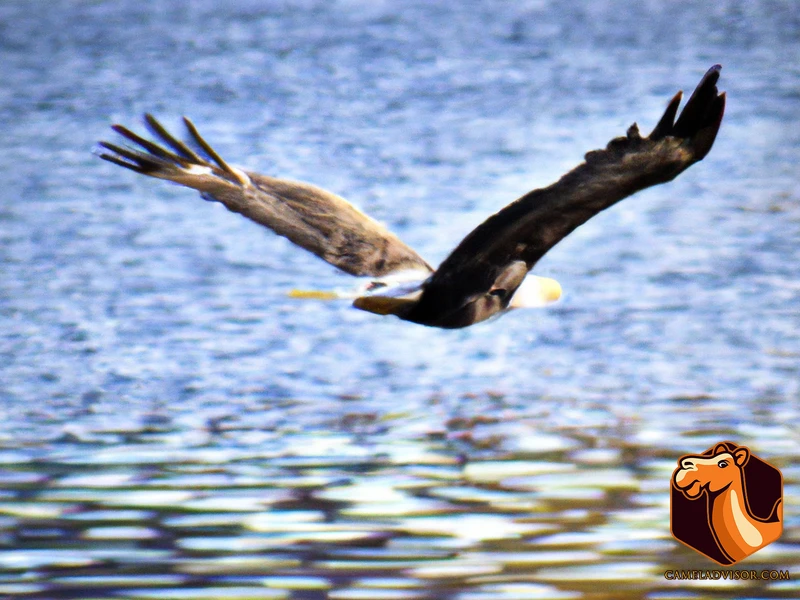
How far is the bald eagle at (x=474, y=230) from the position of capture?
4105 millimetres

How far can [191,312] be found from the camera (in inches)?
322

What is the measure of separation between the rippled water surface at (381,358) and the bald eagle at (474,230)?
0.90 metres

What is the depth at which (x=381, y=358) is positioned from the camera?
734 cm

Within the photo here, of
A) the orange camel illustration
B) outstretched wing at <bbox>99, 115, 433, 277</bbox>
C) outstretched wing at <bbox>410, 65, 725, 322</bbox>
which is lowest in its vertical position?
the orange camel illustration

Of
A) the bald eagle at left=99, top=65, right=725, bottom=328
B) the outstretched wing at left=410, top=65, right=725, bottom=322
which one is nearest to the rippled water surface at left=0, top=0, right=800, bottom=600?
the bald eagle at left=99, top=65, right=725, bottom=328

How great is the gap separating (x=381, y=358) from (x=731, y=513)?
2601 millimetres

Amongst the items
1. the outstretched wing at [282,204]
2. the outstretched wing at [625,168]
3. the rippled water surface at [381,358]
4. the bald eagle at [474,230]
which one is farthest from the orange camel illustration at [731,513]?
the outstretched wing at [625,168]

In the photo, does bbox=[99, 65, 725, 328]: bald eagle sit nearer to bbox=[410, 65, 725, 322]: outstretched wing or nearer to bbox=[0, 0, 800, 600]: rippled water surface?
bbox=[410, 65, 725, 322]: outstretched wing

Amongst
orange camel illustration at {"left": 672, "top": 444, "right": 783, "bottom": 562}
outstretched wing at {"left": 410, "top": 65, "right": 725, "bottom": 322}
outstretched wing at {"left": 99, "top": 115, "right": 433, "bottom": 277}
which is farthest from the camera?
orange camel illustration at {"left": 672, "top": 444, "right": 783, "bottom": 562}

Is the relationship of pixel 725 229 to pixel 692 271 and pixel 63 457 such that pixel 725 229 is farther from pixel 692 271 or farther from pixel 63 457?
pixel 63 457

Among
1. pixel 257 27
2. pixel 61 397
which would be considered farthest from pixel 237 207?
pixel 257 27

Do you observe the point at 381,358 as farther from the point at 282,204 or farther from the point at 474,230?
the point at 474,230

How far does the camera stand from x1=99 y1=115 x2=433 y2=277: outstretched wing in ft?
15.5

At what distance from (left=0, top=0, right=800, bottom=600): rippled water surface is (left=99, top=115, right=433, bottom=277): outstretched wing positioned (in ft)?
3.20
